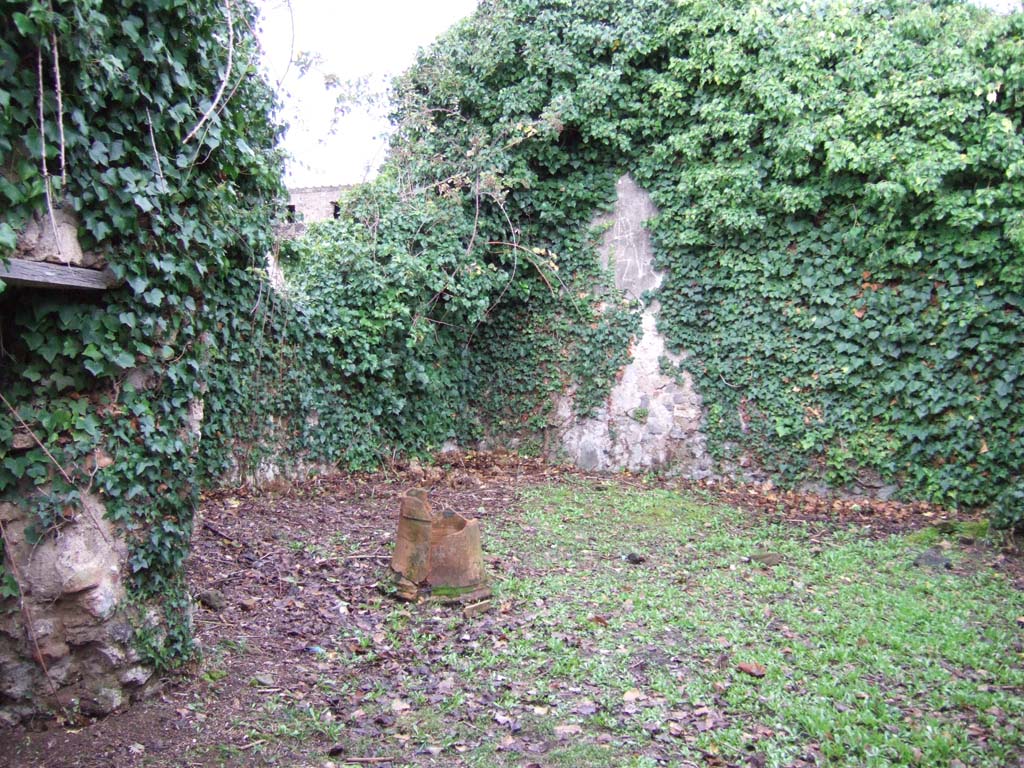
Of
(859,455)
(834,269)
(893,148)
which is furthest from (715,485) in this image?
(893,148)

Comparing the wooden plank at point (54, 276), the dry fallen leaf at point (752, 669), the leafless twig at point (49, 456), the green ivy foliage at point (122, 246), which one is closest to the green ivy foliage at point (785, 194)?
the dry fallen leaf at point (752, 669)

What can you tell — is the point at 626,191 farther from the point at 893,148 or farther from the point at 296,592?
the point at 296,592

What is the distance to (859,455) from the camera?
7672 mm

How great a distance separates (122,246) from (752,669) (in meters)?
4.01

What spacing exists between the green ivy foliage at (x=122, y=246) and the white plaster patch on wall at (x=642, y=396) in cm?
619

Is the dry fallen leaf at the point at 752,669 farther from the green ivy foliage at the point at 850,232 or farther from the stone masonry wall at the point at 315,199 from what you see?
the stone masonry wall at the point at 315,199

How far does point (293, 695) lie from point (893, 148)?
23.9ft

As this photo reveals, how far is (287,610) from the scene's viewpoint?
4.67 m

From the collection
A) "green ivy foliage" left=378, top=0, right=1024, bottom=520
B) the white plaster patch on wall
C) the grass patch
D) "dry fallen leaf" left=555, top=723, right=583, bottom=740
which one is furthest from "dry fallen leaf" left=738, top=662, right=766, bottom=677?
the white plaster patch on wall

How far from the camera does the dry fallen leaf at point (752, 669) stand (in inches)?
156

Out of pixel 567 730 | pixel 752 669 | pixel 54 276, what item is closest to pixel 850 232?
pixel 752 669

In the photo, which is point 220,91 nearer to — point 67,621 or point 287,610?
point 67,621

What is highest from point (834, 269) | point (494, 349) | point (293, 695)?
point (834, 269)

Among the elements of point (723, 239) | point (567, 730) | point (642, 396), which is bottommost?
point (567, 730)
